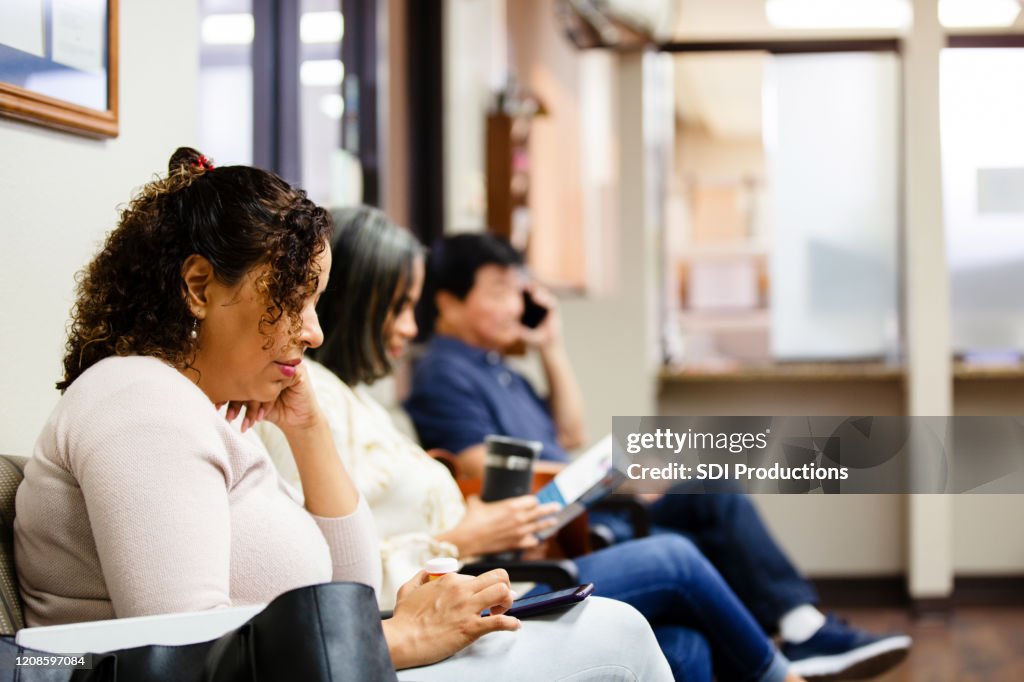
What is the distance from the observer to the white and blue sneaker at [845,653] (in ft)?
7.92

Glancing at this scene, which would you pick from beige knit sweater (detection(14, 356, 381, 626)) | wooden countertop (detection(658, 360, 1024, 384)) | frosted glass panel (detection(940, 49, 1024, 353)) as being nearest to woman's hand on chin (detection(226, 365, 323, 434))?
beige knit sweater (detection(14, 356, 381, 626))

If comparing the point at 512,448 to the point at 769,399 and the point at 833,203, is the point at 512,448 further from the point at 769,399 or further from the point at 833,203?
the point at 833,203

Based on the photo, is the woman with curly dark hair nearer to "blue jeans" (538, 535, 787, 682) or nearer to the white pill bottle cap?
the white pill bottle cap

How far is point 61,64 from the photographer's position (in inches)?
57.4

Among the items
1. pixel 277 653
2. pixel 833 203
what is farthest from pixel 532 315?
pixel 277 653

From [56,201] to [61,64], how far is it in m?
0.19

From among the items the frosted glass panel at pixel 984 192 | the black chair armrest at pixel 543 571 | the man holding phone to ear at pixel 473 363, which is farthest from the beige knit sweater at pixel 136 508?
the frosted glass panel at pixel 984 192

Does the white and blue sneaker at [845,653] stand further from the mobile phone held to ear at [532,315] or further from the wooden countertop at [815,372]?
the wooden countertop at [815,372]

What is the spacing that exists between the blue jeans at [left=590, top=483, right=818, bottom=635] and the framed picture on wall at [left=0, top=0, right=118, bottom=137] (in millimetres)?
1588

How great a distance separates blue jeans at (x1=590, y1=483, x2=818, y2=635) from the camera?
249cm

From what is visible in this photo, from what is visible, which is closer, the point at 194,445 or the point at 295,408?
the point at 194,445

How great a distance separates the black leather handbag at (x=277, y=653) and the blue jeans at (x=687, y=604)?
36.3 inches

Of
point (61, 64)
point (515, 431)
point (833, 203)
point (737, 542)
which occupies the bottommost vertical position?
point (737, 542)

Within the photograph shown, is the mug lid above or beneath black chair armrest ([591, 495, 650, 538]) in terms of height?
above
